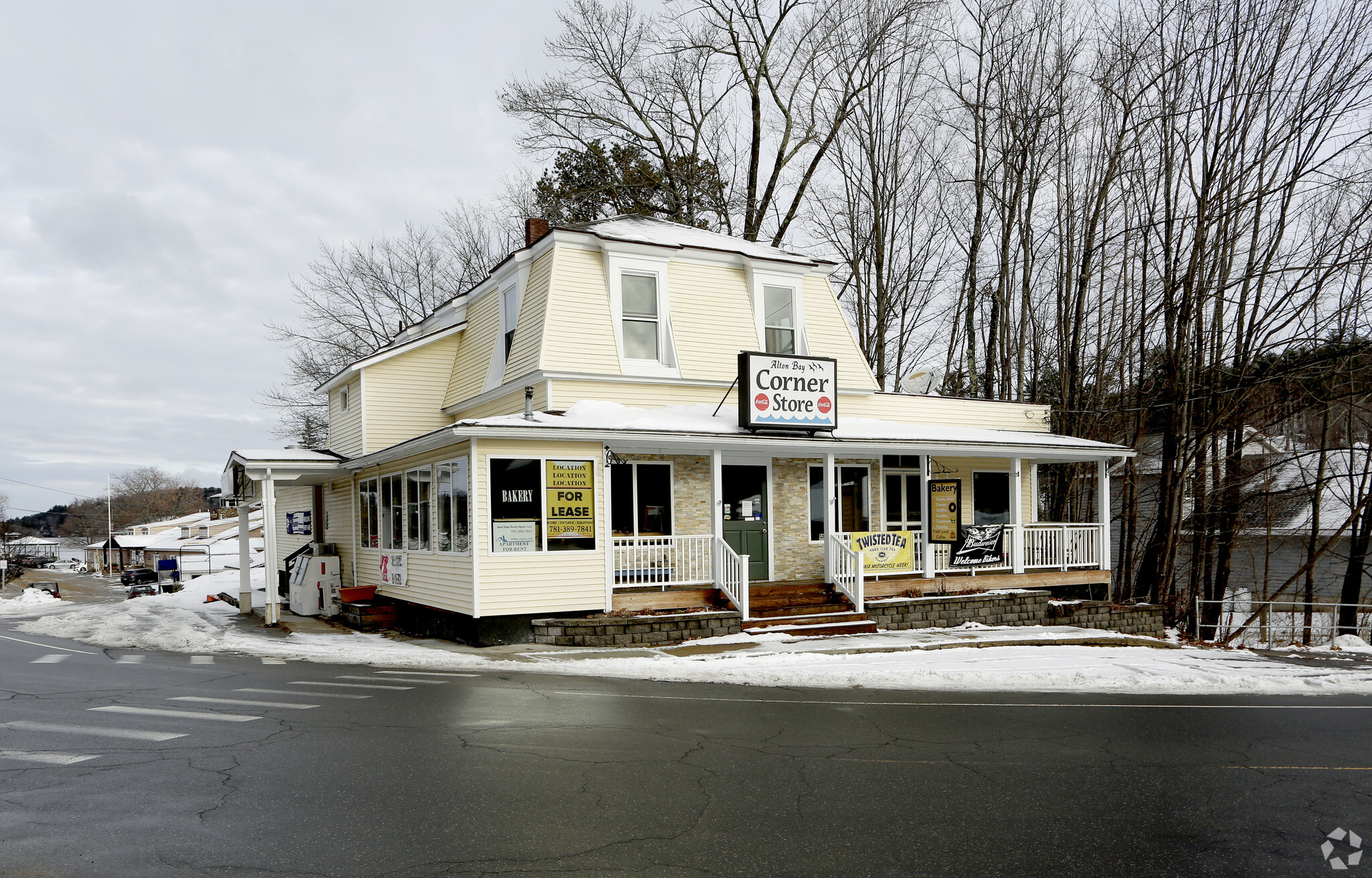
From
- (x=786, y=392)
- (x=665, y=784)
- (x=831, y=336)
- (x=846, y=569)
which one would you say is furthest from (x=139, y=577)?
(x=665, y=784)

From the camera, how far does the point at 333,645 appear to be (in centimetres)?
1491

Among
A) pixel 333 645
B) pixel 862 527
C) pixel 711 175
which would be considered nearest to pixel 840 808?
pixel 333 645

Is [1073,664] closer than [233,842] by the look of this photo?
No

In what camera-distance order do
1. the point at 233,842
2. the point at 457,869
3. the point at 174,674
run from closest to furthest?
1. the point at 457,869
2. the point at 233,842
3. the point at 174,674

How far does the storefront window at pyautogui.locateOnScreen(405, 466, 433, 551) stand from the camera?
16.2 m

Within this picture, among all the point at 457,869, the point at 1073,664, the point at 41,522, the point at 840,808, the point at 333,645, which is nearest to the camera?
the point at 457,869

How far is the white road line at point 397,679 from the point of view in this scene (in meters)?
11.1

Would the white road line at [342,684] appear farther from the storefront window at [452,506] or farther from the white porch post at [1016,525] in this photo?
the white porch post at [1016,525]

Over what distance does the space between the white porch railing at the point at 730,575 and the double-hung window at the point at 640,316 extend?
14.6 ft

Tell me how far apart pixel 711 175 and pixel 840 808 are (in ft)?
95.7

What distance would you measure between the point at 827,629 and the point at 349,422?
12.1m

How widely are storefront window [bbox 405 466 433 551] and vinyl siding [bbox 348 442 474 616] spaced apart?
0.39ft

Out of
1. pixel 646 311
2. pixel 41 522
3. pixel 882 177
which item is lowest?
pixel 41 522

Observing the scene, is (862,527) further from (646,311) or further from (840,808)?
(840,808)
